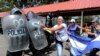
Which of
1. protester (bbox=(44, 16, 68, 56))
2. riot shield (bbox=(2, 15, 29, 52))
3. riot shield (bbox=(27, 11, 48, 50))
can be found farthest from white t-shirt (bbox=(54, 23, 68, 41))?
riot shield (bbox=(2, 15, 29, 52))

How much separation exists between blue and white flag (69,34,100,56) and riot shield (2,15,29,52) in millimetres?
1793

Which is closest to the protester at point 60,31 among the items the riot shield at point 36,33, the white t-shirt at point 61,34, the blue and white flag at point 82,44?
the white t-shirt at point 61,34

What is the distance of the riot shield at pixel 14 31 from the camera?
800 centimetres

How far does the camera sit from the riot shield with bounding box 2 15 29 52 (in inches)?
315

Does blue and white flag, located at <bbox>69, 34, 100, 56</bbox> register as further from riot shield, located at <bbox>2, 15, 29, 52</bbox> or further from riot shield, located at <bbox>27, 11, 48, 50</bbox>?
riot shield, located at <bbox>2, 15, 29, 52</bbox>

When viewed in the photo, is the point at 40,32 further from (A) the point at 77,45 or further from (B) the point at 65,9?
(B) the point at 65,9

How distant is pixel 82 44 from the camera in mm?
8672

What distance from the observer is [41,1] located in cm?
4934

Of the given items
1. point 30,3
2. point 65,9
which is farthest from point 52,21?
point 30,3

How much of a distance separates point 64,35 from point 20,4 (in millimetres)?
45722

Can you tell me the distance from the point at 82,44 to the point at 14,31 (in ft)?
7.34

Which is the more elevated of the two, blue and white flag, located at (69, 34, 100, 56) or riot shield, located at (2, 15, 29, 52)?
riot shield, located at (2, 15, 29, 52)

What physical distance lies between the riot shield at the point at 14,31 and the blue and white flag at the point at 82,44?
179 centimetres

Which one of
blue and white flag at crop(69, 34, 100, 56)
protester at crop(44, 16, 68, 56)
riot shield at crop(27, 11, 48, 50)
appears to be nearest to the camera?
blue and white flag at crop(69, 34, 100, 56)
